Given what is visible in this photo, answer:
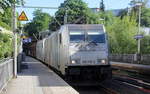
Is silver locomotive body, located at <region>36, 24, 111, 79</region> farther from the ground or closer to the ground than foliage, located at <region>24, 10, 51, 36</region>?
closer to the ground

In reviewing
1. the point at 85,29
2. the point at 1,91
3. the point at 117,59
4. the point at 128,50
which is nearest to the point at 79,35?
the point at 85,29

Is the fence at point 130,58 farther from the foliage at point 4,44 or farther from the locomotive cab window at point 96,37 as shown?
the foliage at point 4,44

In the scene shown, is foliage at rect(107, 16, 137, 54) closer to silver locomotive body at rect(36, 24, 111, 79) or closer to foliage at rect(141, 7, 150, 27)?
silver locomotive body at rect(36, 24, 111, 79)

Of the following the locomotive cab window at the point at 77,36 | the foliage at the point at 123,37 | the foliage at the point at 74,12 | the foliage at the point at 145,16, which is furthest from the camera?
the foliage at the point at 145,16

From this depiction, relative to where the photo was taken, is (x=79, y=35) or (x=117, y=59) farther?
(x=117, y=59)

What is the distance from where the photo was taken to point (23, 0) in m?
13.0

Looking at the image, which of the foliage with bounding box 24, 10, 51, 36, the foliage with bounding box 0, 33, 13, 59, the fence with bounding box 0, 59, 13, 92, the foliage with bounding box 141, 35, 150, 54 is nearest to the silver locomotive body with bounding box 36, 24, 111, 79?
the foliage with bounding box 0, 33, 13, 59

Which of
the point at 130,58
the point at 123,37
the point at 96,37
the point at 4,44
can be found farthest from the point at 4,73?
the point at 123,37

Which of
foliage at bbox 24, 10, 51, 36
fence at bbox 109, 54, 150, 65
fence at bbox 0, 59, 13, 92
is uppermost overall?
foliage at bbox 24, 10, 51, 36

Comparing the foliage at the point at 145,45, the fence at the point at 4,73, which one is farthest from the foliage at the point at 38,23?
the fence at the point at 4,73

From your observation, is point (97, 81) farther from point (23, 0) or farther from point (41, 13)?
point (41, 13)

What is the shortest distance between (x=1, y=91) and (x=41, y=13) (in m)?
112

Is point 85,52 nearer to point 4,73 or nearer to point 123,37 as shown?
point 4,73

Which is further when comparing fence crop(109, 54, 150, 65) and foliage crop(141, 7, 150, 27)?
foliage crop(141, 7, 150, 27)
